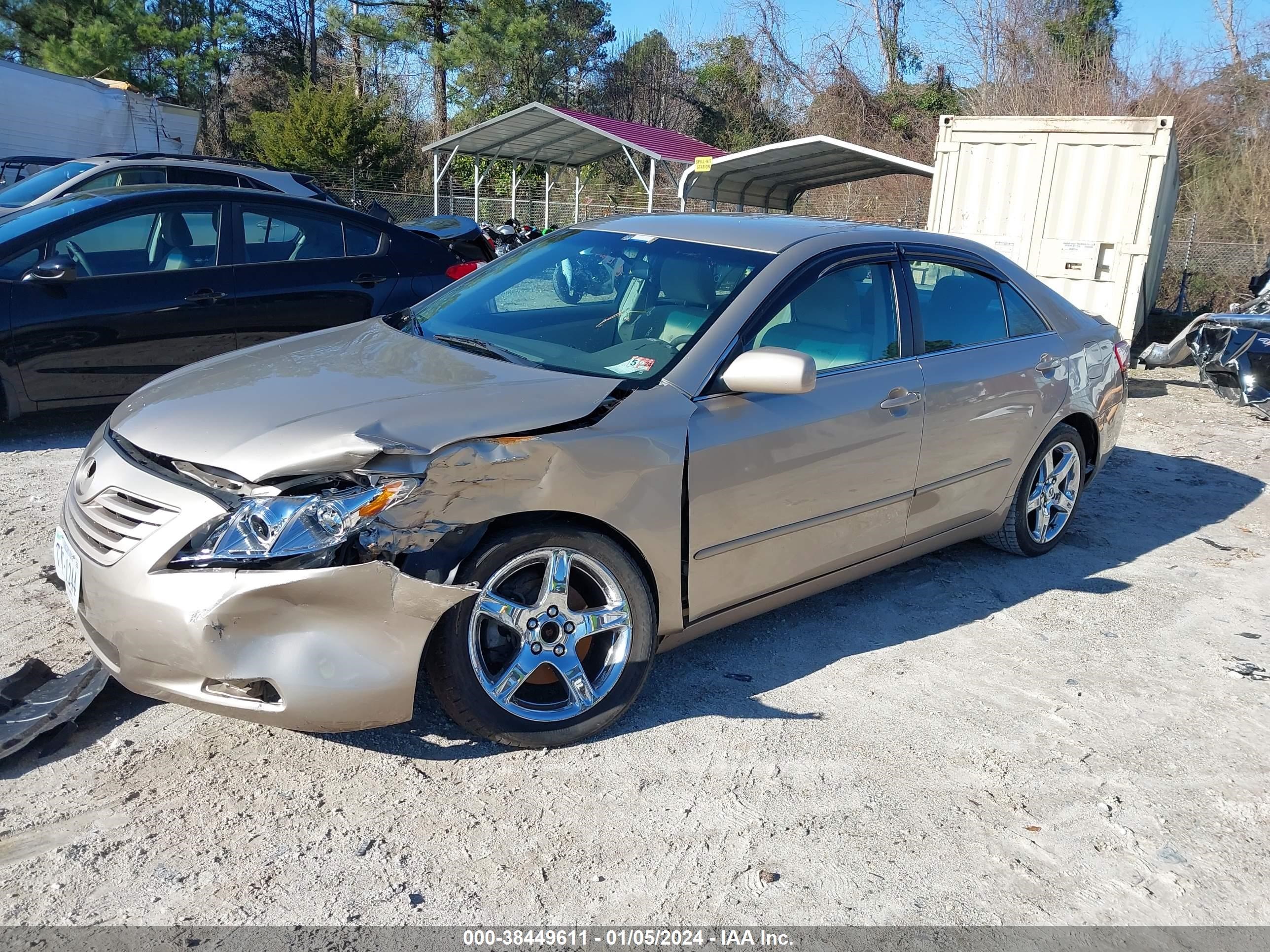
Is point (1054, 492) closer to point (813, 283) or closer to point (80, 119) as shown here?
point (813, 283)

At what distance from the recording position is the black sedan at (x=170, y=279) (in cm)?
596

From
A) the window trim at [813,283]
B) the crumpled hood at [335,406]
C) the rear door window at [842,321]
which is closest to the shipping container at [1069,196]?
the window trim at [813,283]

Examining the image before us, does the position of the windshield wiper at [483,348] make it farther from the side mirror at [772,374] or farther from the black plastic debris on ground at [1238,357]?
the black plastic debris on ground at [1238,357]

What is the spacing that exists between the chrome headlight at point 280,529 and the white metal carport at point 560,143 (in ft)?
59.0

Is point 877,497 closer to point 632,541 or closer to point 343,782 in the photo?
point 632,541

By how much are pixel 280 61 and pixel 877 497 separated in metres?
41.5

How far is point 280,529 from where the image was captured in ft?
8.93

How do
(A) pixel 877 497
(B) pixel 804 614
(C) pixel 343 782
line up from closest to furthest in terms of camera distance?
(C) pixel 343 782 < (A) pixel 877 497 < (B) pixel 804 614

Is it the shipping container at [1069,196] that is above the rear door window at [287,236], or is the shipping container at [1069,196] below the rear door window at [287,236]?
above

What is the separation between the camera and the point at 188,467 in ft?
9.48

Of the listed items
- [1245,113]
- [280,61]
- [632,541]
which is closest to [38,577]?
[632,541]

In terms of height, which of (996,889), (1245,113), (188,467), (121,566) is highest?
(1245,113)

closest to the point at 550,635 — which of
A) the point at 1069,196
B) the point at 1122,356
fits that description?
the point at 1122,356

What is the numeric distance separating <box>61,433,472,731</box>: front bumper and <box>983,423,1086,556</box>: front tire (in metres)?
3.22
